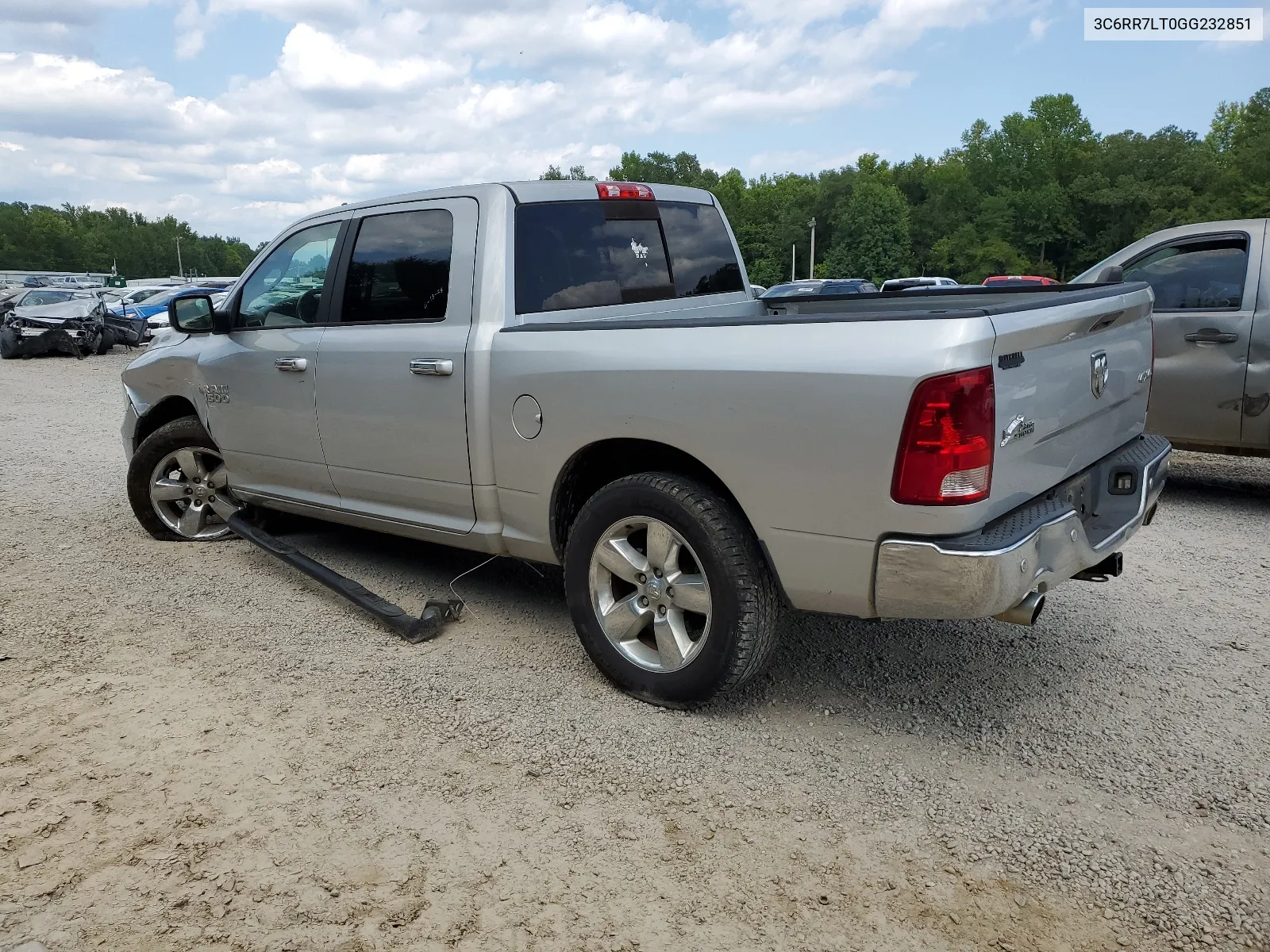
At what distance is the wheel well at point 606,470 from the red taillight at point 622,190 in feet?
4.25

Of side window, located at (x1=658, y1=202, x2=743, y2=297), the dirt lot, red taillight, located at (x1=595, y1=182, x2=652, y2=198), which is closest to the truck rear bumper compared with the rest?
the dirt lot

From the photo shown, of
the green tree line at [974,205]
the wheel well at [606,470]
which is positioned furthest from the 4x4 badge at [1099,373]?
the green tree line at [974,205]

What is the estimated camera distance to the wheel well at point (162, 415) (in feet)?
19.6

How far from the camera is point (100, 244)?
134 m

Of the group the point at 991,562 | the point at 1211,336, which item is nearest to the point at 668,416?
the point at 991,562

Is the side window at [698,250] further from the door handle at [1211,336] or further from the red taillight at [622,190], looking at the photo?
the door handle at [1211,336]

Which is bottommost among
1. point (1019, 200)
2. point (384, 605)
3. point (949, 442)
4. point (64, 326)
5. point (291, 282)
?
point (384, 605)

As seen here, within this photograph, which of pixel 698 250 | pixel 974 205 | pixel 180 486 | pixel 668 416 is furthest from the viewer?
pixel 974 205

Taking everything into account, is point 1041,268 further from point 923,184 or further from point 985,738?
point 985,738

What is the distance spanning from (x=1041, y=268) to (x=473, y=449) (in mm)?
89827

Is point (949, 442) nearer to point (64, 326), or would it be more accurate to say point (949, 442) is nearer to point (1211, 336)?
point (1211, 336)

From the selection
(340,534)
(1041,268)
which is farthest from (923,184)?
(340,534)

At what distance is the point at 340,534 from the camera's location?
6207 millimetres

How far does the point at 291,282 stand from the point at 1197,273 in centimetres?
572
